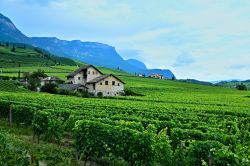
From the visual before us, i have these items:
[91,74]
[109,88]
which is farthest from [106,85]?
[91,74]

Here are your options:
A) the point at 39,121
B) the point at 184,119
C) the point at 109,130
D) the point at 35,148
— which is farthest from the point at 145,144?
the point at 184,119

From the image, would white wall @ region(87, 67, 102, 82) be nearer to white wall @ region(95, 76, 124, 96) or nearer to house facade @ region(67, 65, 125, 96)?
house facade @ region(67, 65, 125, 96)

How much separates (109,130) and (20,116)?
14.7 metres

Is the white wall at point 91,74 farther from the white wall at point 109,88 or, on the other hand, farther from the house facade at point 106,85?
the white wall at point 109,88

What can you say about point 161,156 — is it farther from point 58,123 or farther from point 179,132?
point 58,123

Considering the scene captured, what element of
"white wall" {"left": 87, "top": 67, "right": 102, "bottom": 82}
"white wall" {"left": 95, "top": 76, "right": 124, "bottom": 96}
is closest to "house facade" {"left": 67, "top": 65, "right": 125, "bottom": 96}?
"white wall" {"left": 95, "top": 76, "right": 124, "bottom": 96}

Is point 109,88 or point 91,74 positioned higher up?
point 91,74

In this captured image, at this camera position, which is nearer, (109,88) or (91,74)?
(109,88)

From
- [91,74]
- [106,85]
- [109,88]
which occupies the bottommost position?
[109,88]

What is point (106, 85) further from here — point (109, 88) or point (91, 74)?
point (91, 74)

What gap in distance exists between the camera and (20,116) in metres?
30.2

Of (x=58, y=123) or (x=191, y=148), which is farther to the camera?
(x=58, y=123)

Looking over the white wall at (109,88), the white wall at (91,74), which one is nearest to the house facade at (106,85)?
the white wall at (109,88)

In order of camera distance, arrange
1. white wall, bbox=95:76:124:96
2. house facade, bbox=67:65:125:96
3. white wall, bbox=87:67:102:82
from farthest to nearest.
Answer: white wall, bbox=87:67:102:82 < white wall, bbox=95:76:124:96 < house facade, bbox=67:65:125:96
